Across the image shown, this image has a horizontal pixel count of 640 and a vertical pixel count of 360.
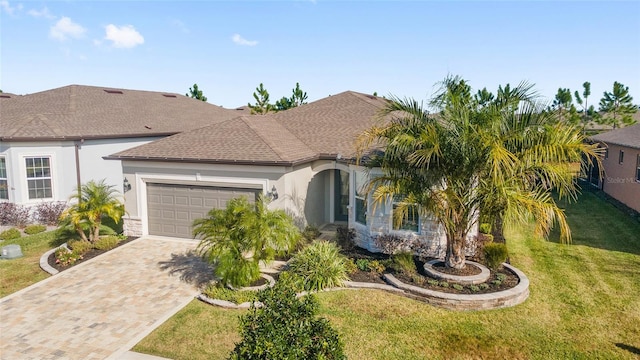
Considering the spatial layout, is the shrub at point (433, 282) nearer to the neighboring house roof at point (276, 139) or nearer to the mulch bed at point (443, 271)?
the mulch bed at point (443, 271)

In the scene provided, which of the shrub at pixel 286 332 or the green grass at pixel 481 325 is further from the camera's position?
the green grass at pixel 481 325

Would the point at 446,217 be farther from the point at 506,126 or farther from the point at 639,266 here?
the point at 639,266

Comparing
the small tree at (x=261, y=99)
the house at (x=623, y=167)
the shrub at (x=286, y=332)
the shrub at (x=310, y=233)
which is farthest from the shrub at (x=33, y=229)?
the house at (x=623, y=167)

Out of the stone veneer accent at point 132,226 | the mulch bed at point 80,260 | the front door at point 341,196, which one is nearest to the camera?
the mulch bed at point 80,260

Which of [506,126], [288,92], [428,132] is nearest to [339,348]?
[428,132]

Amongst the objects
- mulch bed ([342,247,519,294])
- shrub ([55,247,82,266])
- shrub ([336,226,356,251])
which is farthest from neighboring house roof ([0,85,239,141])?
mulch bed ([342,247,519,294])

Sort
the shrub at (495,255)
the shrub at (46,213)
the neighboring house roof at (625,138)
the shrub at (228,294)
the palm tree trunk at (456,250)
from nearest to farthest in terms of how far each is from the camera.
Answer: the shrub at (228,294)
the palm tree trunk at (456,250)
the shrub at (495,255)
the shrub at (46,213)
the neighboring house roof at (625,138)

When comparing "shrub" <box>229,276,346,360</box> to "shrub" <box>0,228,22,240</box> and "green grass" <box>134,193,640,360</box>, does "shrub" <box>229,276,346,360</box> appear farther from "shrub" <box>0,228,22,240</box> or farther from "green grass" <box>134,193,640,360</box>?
"shrub" <box>0,228,22,240</box>

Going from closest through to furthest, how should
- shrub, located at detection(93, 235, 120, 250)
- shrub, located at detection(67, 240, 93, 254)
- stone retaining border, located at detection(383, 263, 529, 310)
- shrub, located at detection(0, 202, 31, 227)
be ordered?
1. stone retaining border, located at detection(383, 263, 529, 310)
2. shrub, located at detection(67, 240, 93, 254)
3. shrub, located at detection(93, 235, 120, 250)
4. shrub, located at detection(0, 202, 31, 227)
